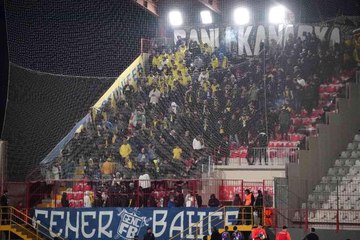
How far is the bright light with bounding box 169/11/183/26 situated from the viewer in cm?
3889

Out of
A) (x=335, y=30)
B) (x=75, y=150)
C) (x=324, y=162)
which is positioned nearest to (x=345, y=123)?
(x=324, y=162)

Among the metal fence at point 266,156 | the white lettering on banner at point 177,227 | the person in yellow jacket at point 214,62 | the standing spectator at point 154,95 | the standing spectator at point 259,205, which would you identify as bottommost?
the white lettering on banner at point 177,227

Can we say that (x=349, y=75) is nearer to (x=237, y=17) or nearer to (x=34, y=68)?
(x=237, y=17)

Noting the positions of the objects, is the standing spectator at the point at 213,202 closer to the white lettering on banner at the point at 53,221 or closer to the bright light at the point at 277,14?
the white lettering on banner at the point at 53,221

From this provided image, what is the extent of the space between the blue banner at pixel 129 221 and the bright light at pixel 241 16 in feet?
40.6

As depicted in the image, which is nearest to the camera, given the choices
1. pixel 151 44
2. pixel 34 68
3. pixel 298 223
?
pixel 298 223

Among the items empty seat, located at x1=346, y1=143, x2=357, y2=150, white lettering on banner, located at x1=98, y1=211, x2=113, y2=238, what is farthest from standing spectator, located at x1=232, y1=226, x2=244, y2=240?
empty seat, located at x1=346, y1=143, x2=357, y2=150

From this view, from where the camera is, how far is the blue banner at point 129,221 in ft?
89.8

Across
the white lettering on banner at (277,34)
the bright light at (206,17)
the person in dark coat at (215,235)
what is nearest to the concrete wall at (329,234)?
the person in dark coat at (215,235)

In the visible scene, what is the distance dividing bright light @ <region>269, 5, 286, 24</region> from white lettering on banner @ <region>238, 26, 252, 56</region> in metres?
0.99

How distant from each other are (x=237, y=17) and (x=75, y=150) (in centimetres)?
1044

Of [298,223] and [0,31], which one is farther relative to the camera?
[0,31]

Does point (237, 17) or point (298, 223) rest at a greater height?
point (237, 17)

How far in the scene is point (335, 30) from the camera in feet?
113
